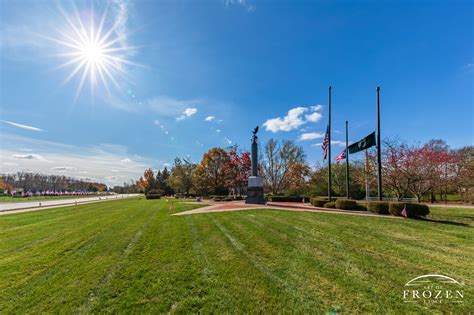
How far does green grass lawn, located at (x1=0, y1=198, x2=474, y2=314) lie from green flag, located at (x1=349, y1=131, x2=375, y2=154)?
663 centimetres

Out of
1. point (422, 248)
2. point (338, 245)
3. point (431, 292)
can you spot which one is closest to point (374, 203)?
point (422, 248)

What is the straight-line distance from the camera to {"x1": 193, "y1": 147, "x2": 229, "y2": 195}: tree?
128 ft

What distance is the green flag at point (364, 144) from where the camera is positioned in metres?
12.9

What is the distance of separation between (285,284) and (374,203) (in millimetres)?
11652

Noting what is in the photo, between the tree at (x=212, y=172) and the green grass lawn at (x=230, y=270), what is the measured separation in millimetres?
31423

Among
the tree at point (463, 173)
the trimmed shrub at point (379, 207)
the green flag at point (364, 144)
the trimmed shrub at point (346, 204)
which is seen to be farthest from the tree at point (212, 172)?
the tree at point (463, 173)

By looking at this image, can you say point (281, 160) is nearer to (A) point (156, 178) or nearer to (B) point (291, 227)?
(B) point (291, 227)

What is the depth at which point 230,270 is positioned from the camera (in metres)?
4.38

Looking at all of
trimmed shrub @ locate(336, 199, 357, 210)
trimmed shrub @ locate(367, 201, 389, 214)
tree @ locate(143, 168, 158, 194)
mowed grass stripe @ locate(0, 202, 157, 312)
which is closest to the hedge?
trimmed shrub @ locate(367, 201, 389, 214)

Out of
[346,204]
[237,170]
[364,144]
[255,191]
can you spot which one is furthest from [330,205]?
[237,170]

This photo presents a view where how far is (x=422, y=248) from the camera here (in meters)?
5.64

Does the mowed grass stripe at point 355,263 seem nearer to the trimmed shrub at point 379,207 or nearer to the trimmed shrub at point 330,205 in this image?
the trimmed shrub at point 379,207

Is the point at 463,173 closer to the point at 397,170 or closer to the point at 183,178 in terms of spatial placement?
the point at 397,170

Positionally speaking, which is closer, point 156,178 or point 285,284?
point 285,284
